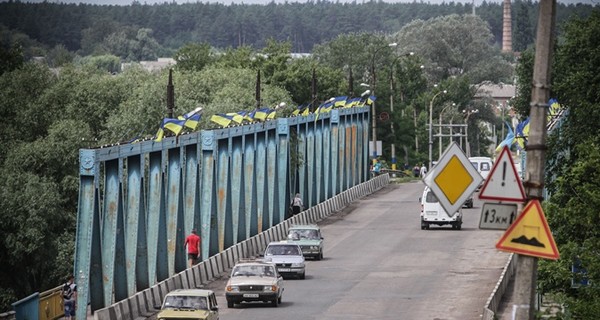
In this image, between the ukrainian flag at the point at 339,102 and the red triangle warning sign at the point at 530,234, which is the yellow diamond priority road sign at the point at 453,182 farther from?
the ukrainian flag at the point at 339,102

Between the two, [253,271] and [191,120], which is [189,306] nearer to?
[253,271]

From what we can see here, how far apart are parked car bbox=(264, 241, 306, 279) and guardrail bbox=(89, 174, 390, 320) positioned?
7.16 ft

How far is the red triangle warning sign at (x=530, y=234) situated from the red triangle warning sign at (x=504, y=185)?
150 millimetres

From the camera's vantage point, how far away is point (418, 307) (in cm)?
3850

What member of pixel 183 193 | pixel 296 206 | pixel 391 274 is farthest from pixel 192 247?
pixel 296 206

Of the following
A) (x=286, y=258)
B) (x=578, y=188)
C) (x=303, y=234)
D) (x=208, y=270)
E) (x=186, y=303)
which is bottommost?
(x=208, y=270)

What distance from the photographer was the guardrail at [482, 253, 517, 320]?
3222 cm

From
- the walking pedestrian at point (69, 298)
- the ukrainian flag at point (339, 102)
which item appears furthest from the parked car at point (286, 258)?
the ukrainian flag at point (339, 102)

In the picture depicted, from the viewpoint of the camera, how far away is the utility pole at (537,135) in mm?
12866

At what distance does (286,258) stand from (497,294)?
Answer: 9198mm

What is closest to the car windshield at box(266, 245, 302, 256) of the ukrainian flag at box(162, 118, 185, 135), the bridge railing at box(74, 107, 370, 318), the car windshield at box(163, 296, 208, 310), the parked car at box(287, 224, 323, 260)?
the bridge railing at box(74, 107, 370, 318)

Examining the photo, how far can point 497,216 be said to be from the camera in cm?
1345

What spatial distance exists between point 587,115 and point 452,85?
107m

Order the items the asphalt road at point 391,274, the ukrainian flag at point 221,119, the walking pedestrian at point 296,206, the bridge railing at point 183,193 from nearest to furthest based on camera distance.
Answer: the bridge railing at point 183,193 < the asphalt road at point 391,274 < the ukrainian flag at point 221,119 < the walking pedestrian at point 296,206
